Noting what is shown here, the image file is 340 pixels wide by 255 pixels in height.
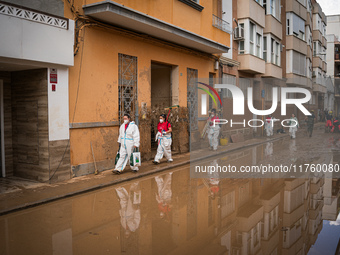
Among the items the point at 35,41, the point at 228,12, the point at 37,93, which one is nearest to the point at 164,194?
the point at 37,93

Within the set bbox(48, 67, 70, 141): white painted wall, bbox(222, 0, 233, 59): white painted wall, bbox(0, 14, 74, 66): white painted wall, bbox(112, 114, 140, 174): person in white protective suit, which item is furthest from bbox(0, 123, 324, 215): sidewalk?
bbox(222, 0, 233, 59): white painted wall

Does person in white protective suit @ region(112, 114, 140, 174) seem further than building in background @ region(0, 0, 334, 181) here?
Yes

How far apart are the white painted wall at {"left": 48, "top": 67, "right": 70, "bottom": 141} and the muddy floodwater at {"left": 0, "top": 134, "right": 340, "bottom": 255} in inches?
79.9

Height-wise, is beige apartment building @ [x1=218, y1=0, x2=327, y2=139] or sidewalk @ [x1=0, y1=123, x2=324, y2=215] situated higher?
beige apartment building @ [x1=218, y1=0, x2=327, y2=139]

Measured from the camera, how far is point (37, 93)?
29.9ft

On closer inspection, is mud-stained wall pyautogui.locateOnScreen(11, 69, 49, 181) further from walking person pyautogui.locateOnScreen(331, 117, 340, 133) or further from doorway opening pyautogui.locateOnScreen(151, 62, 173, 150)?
walking person pyautogui.locateOnScreen(331, 117, 340, 133)

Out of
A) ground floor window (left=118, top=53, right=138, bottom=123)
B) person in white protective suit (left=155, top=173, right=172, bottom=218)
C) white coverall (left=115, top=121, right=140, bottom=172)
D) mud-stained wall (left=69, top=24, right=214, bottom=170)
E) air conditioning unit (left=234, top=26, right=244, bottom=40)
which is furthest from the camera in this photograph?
air conditioning unit (left=234, top=26, right=244, bottom=40)

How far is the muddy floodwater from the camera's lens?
501 cm

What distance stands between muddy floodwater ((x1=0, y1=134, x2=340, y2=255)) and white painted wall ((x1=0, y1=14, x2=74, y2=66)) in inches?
138

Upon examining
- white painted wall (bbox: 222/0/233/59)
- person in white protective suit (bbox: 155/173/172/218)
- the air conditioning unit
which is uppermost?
white painted wall (bbox: 222/0/233/59)

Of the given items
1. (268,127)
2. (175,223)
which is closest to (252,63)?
(268,127)

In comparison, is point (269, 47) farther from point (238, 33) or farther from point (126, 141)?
point (126, 141)

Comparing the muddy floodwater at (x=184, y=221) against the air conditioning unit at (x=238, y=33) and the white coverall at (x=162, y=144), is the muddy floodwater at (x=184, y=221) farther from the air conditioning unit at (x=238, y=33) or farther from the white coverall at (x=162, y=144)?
the air conditioning unit at (x=238, y=33)

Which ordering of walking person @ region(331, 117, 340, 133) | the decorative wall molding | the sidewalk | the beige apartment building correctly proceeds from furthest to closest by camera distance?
walking person @ region(331, 117, 340, 133), the beige apartment building, the decorative wall molding, the sidewalk
